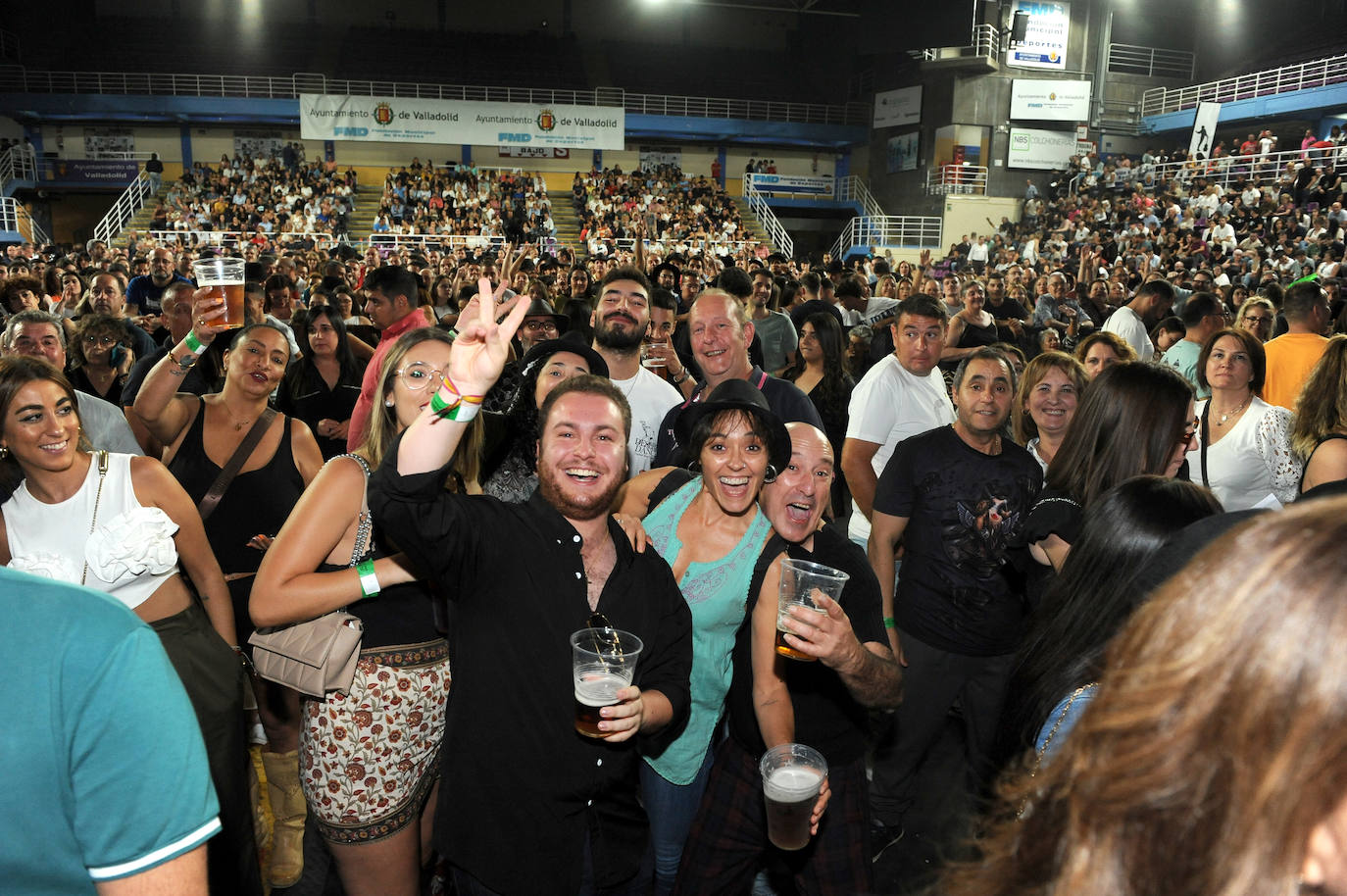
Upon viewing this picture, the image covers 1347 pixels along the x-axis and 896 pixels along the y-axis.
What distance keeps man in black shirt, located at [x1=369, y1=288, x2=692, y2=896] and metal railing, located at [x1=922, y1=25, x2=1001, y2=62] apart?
26.2m

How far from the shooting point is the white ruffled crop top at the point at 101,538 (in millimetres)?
2197

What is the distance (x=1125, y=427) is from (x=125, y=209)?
2646 cm

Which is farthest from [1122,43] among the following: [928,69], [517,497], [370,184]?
[517,497]

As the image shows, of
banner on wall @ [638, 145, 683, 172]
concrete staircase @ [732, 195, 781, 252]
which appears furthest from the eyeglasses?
banner on wall @ [638, 145, 683, 172]

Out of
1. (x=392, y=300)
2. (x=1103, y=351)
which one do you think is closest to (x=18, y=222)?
(x=392, y=300)

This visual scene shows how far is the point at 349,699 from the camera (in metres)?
2.17

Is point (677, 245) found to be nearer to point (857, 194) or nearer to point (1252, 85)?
point (857, 194)

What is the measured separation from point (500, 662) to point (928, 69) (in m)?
27.9

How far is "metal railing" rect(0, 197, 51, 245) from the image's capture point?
20098 millimetres

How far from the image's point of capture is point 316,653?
2.09 m

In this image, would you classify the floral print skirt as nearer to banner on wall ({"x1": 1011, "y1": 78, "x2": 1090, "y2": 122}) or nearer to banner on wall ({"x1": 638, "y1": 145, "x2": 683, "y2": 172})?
banner on wall ({"x1": 638, "y1": 145, "x2": 683, "y2": 172})

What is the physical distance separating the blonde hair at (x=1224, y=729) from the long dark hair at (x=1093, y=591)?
0.87 metres

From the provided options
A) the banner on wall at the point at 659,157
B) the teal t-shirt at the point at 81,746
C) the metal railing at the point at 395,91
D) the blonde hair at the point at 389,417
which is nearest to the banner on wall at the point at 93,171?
the metal railing at the point at 395,91

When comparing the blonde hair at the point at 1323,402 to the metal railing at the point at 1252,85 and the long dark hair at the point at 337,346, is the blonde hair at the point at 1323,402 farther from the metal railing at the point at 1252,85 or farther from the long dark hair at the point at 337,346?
the metal railing at the point at 1252,85
